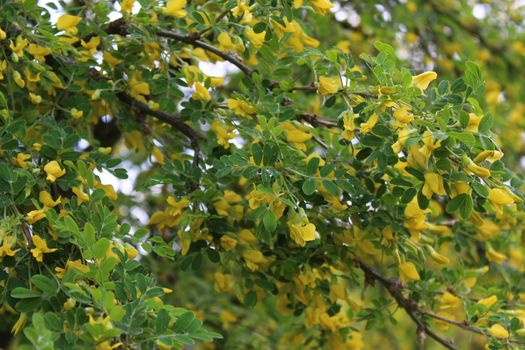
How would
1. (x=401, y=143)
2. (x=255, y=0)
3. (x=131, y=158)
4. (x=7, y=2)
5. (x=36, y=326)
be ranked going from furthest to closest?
(x=131, y=158), (x=7, y=2), (x=255, y=0), (x=401, y=143), (x=36, y=326)

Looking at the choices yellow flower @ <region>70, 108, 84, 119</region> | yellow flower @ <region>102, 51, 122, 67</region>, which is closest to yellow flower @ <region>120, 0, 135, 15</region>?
yellow flower @ <region>102, 51, 122, 67</region>

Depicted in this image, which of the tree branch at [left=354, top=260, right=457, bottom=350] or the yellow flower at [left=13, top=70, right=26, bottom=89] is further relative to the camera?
the tree branch at [left=354, top=260, right=457, bottom=350]

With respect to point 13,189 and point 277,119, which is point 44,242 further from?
point 277,119

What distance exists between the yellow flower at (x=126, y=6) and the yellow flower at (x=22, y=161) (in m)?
0.36

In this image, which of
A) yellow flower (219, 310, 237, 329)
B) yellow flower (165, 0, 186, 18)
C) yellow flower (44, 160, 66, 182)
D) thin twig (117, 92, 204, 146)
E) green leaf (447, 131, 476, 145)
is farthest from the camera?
yellow flower (219, 310, 237, 329)

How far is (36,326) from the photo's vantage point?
3.44 ft

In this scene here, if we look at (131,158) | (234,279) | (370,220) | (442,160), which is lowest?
(131,158)

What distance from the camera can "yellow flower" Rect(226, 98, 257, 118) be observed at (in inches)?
62.3

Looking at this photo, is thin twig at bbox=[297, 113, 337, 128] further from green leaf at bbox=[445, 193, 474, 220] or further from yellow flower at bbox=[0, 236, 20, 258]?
yellow flower at bbox=[0, 236, 20, 258]

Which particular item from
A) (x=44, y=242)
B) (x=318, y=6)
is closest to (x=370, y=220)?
(x=318, y=6)

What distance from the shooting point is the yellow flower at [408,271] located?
1.67 meters

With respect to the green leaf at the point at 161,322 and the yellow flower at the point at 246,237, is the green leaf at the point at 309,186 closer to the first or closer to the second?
the yellow flower at the point at 246,237

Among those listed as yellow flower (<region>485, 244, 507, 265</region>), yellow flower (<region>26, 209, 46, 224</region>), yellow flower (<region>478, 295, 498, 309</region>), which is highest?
yellow flower (<region>26, 209, 46, 224</region>)

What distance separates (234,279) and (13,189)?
1.72 feet
